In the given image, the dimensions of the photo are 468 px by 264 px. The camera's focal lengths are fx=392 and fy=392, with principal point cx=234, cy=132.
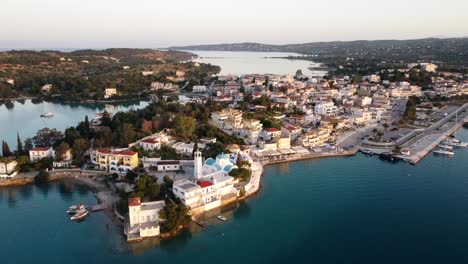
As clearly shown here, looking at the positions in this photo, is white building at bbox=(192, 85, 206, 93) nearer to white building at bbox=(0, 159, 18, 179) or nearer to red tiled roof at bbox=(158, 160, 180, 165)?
red tiled roof at bbox=(158, 160, 180, 165)

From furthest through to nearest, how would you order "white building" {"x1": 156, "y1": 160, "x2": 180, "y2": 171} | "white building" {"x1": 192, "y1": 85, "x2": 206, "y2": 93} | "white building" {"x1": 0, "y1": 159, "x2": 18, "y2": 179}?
1. "white building" {"x1": 192, "y1": 85, "x2": 206, "y2": 93}
2. "white building" {"x1": 156, "y1": 160, "x2": 180, "y2": 171}
3. "white building" {"x1": 0, "y1": 159, "x2": 18, "y2": 179}

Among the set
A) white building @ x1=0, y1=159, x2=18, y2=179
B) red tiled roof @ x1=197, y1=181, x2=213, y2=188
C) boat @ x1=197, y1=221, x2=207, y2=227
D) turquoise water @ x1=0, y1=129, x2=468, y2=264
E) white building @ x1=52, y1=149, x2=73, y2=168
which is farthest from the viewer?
white building @ x1=52, y1=149, x2=73, y2=168

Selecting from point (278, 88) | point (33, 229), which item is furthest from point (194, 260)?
point (278, 88)

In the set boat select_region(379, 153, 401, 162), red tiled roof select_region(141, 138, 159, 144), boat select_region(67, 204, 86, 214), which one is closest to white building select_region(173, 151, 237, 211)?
boat select_region(67, 204, 86, 214)

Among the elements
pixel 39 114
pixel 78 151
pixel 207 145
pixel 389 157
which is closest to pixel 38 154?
pixel 78 151

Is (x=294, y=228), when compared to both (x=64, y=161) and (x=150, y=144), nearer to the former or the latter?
(x=150, y=144)

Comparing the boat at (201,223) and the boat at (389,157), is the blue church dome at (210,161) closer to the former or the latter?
the boat at (201,223)

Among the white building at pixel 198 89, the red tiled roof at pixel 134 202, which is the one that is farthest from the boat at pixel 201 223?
the white building at pixel 198 89
